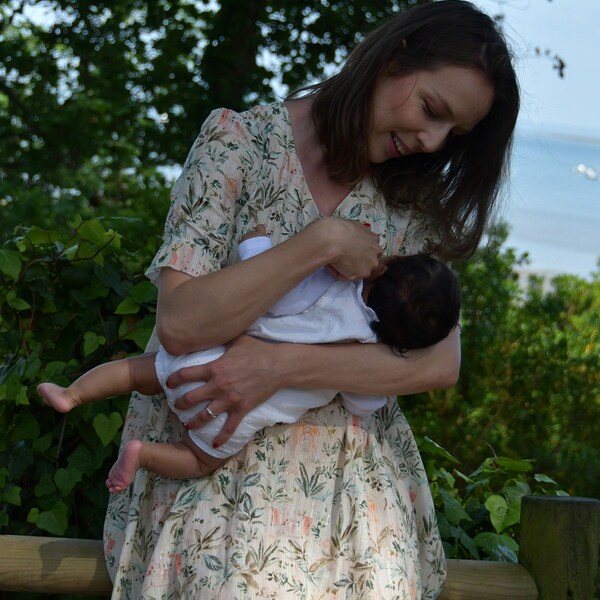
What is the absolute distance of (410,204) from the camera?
89.9 inches

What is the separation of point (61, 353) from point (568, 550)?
1.42 meters

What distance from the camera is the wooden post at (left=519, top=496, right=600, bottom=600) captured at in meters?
2.37

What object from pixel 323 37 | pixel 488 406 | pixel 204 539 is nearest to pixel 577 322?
pixel 488 406

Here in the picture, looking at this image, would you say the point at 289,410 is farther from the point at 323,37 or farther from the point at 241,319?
the point at 323,37

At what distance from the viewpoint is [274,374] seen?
6.44 ft

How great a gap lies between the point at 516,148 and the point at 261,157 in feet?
2.35

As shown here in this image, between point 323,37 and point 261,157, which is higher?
point 323,37

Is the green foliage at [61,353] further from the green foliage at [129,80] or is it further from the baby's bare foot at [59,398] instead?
the green foliage at [129,80]

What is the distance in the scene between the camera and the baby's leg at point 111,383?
6.96 ft

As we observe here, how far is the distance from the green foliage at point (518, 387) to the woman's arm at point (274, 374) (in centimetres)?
211

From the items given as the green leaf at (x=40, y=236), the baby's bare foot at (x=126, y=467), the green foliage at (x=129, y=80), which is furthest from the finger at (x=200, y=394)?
the green foliage at (x=129, y=80)

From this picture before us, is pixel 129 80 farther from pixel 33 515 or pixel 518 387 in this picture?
pixel 33 515

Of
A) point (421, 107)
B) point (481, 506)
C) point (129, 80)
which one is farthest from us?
point (129, 80)

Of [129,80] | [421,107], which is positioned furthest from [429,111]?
[129,80]
